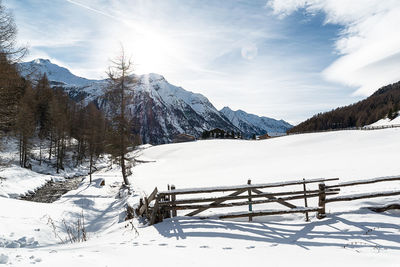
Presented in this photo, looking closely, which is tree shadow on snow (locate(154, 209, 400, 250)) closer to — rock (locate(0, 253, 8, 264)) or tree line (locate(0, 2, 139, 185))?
rock (locate(0, 253, 8, 264))

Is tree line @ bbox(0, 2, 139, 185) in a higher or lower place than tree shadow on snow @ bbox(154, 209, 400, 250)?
higher

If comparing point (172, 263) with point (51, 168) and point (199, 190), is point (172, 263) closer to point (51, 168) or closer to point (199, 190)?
point (199, 190)

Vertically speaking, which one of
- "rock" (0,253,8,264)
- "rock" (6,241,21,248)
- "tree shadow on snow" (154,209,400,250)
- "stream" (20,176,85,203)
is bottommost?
"stream" (20,176,85,203)

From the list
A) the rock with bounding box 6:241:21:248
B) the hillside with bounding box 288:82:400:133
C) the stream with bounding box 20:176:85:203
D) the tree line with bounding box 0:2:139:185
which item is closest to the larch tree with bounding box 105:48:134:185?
the tree line with bounding box 0:2:139:185

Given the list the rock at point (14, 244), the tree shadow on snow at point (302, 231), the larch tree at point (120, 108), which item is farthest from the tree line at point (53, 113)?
the tree shadow on snow at point (302, 231)

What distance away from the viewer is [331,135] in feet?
144

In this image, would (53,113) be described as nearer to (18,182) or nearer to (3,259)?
(18,182)

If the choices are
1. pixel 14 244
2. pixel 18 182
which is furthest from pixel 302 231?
pixel 18 182

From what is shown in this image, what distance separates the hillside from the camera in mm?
140500

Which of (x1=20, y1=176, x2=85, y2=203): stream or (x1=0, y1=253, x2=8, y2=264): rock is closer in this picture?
(x1=0, y1=253, x2=8, y2=264): rock

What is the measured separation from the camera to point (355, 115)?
15388 centimetres

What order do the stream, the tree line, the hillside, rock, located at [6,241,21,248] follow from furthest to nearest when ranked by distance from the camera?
1. the hillside
2. the stream
3. the tree line
4. rock, located at [6,241,21,248]

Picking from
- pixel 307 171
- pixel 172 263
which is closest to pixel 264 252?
pixel 172 263

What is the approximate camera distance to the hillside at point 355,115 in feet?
461
